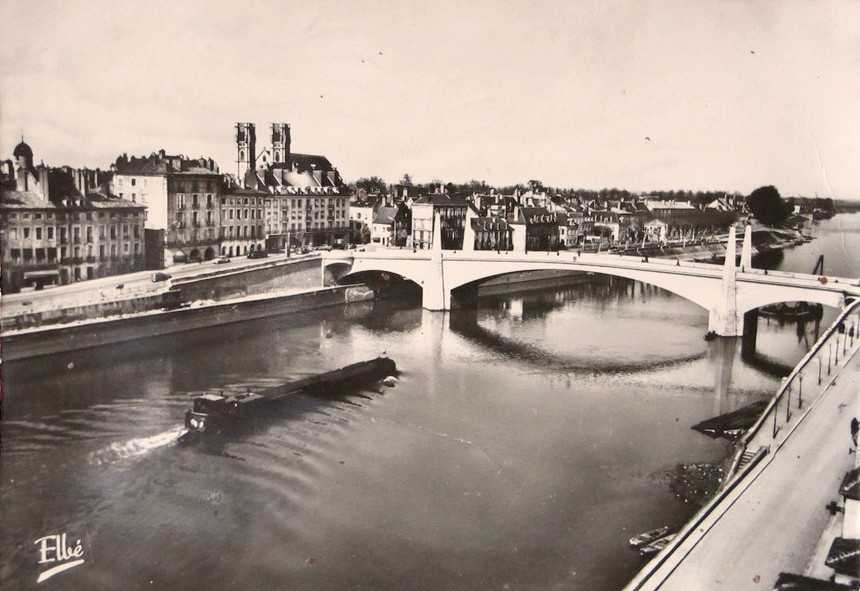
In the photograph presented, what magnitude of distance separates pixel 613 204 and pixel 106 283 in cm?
2062

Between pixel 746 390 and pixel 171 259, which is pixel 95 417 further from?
pixel 746 390

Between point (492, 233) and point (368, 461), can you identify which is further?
point (492, 233)

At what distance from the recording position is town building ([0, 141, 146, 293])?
7957 millimetres

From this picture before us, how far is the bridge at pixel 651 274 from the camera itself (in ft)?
41.1

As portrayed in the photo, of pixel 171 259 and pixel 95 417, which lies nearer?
pixel 95 417

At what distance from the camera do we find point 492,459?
7.59m

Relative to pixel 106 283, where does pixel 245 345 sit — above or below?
below

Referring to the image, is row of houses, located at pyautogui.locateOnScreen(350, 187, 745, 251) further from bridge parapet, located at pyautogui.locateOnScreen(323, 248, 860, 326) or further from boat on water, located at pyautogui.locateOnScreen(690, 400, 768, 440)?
boat on water, located at pyautogui.locateOnScreen(690, 400, 768, 440)

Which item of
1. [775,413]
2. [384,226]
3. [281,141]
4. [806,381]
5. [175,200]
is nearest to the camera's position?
[775,413]

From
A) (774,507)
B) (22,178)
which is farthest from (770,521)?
(22,178)

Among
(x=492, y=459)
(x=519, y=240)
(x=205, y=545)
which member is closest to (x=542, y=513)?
(x=492, y=459)

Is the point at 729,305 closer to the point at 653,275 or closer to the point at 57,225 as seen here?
the point at 653,275

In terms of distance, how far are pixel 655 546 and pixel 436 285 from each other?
1132cm

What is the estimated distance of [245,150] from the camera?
46.6 ft
